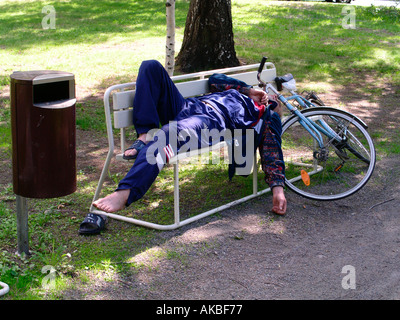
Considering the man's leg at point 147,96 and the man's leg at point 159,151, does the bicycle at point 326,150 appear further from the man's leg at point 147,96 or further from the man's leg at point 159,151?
the man's leg at point 147,96

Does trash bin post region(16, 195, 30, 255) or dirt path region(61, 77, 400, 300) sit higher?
trash bin post region(16, 195, 30, 255)

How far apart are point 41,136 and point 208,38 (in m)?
5.54

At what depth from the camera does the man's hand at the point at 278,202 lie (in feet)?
14.5

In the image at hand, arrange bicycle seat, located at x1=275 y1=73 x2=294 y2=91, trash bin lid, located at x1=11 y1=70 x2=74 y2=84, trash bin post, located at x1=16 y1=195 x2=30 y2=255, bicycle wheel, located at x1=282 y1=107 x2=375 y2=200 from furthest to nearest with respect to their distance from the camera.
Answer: bicycle seat, located at x1=275 y1=73 x2=294 y2=91
bicycle wheel, located at x1=282 y1=107 x2=375 y2=200
trash bin post, located at x1=16 y1=195 x2=30 y2=255
trash bin lid, located at x1=11 y1=70 x2=74 y2=84

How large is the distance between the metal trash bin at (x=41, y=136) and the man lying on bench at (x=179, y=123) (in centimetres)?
34

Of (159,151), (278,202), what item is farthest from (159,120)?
(278,202)

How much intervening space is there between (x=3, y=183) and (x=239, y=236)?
2.26m

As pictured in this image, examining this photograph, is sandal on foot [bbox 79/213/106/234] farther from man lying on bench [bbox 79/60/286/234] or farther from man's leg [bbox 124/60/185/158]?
man's leg [bbox 124/60/185/158]

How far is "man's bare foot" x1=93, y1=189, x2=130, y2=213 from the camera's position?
141 inches

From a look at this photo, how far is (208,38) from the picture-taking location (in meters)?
8.49

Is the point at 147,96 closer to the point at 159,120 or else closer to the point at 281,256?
the point at 159,120

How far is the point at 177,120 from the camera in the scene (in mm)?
4289

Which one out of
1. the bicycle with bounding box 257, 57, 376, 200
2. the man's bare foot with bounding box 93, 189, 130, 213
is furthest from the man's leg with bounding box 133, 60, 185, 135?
the bicycle with bounding box 257, 57, 376, 200

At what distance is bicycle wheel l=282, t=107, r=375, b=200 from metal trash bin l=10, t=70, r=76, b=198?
6.49ft
